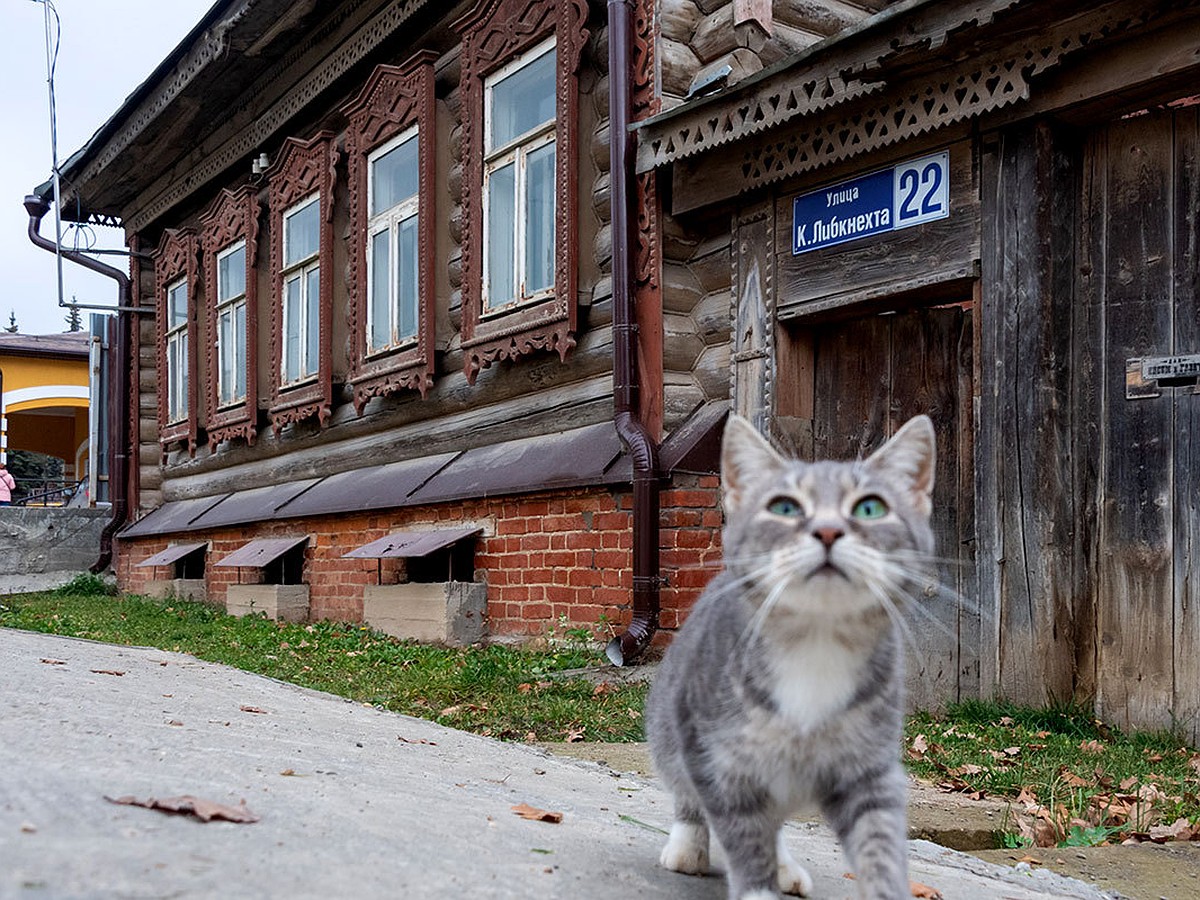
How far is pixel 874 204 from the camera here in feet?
20.4

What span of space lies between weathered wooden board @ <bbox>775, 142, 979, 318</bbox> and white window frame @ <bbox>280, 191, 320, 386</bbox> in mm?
6146

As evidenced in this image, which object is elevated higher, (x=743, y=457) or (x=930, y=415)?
(x=930, y=415)

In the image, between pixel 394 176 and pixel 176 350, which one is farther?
pixel 176 350

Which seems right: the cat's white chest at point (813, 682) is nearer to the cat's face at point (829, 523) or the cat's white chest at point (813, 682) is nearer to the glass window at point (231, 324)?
the cat's face at point (829, 523)

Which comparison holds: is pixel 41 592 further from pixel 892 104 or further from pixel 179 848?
pixel 179 848

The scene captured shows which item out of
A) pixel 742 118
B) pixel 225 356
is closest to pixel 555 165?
pixel 742 118

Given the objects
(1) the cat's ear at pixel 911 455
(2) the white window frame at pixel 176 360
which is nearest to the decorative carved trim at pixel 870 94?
(1) the cat's ear at pixel 911 455

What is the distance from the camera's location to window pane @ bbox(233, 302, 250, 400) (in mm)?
13492

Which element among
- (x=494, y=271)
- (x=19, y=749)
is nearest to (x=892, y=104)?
(x=494, y=271)

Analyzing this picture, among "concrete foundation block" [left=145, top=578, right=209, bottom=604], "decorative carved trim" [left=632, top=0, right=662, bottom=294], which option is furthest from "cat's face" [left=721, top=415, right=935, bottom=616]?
"concrete foundation block" [left=145, top=578, right=209, bottom=604]

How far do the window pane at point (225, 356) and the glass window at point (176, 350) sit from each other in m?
1.28

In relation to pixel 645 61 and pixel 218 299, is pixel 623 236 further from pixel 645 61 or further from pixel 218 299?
pixel 218 299

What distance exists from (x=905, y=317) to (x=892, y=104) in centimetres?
110

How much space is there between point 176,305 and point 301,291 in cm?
430
